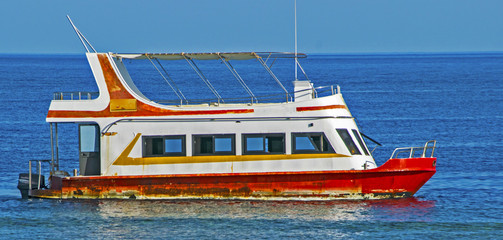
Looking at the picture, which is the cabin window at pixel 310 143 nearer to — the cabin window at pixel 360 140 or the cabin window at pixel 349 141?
the cabin window at pixel 349 141

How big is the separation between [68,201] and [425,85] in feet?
266

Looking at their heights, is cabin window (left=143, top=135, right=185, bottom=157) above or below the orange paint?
below

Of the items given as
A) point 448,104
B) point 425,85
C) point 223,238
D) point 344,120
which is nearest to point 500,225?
point 344,120

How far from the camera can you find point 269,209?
25.5 m

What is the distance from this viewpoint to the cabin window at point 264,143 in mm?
26438

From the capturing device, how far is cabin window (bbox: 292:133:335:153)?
2630 cm

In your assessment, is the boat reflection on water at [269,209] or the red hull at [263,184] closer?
the boat reflection on water at [269,209]

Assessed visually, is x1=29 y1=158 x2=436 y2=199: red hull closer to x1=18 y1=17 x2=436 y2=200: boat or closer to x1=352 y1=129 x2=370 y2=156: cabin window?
x1=18 y1=17 x2=436 y2=200: boat

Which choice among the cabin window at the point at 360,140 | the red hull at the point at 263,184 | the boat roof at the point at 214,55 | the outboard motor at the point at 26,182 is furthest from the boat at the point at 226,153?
the outboard motor at the point at 26,182

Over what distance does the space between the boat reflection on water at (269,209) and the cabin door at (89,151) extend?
114 centimetres

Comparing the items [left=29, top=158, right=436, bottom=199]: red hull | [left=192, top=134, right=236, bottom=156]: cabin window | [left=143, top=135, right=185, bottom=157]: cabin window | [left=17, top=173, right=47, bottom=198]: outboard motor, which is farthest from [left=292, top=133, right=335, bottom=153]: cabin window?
[left=17, top=173, right=47, bottom=198]: outboard motor

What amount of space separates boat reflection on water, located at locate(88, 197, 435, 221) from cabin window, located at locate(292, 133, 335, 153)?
1668 millimetres

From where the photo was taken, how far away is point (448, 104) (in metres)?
70.2

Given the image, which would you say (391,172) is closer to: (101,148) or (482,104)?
(101,148)
